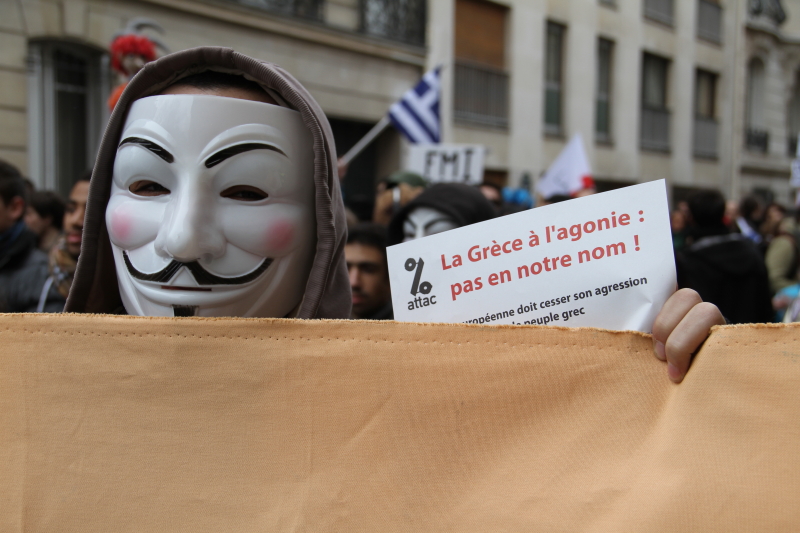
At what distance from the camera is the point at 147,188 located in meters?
1.43

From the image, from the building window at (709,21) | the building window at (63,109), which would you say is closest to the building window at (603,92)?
the building window at (709,21)

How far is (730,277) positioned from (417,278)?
3.23 m

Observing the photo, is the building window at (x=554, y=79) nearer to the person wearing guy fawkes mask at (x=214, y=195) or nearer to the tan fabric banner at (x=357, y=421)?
the person wearing guy fawkes mask at (x=214, y=195)

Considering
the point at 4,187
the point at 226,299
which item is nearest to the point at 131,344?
the point at 226,299

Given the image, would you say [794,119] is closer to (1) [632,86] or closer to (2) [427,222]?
(1) [632,86]

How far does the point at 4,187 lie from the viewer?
11.3ft

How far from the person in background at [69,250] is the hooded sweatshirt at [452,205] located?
1282mm

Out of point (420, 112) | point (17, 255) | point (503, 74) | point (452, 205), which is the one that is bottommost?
point (17, 255)

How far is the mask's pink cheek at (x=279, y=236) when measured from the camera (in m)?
1.41

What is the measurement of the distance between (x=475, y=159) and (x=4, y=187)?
166 inches

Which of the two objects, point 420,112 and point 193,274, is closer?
point 193,274

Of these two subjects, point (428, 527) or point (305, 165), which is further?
point (305, 165)

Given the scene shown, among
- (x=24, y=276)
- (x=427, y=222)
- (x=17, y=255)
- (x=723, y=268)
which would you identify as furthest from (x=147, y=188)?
(x=723, y=268)

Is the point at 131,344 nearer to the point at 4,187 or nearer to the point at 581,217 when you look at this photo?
the point at 581,217
